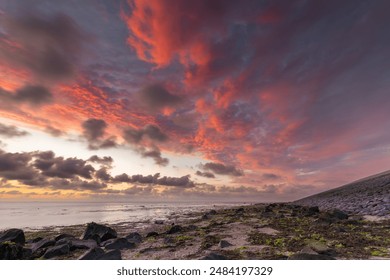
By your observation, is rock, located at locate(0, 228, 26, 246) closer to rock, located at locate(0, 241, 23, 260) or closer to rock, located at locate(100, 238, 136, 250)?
rock, located at locate(0, 241, 23, 260)

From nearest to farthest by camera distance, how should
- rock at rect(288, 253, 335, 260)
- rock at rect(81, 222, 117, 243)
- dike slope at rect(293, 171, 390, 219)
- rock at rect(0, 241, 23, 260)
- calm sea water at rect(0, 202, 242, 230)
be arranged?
rock at rect(288, 253, 335, 260) → rock at rect(0, 241, 23, 260) → rock at rect(81, 222, 117, 243) → dike slope at rect(293, 171, 390, 219) → calm sea water at rect(0, 202, 242, 230)

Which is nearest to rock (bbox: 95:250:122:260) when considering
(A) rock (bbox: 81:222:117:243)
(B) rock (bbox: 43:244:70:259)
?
(B) rock (bbox: 43:244:70:259)

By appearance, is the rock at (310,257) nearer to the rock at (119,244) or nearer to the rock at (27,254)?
the rock at (119,244)

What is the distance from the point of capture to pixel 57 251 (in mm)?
13430

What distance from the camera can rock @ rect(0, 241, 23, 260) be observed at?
1252 cm

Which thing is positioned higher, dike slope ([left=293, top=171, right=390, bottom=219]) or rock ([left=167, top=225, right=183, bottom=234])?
dike slope ([left=293, top=171, right=390, bottom=219])

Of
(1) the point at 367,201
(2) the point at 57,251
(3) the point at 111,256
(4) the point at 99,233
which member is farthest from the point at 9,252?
(1) the point at 367,201

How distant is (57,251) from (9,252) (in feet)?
7.41

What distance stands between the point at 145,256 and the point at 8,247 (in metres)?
7.40

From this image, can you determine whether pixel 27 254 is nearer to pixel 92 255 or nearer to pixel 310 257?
pixel 92 255

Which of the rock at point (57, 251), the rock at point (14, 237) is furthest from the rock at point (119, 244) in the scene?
the rock at point (14, 237)

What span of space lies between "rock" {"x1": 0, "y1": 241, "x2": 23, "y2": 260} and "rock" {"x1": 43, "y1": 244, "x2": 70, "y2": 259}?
4.42ft
